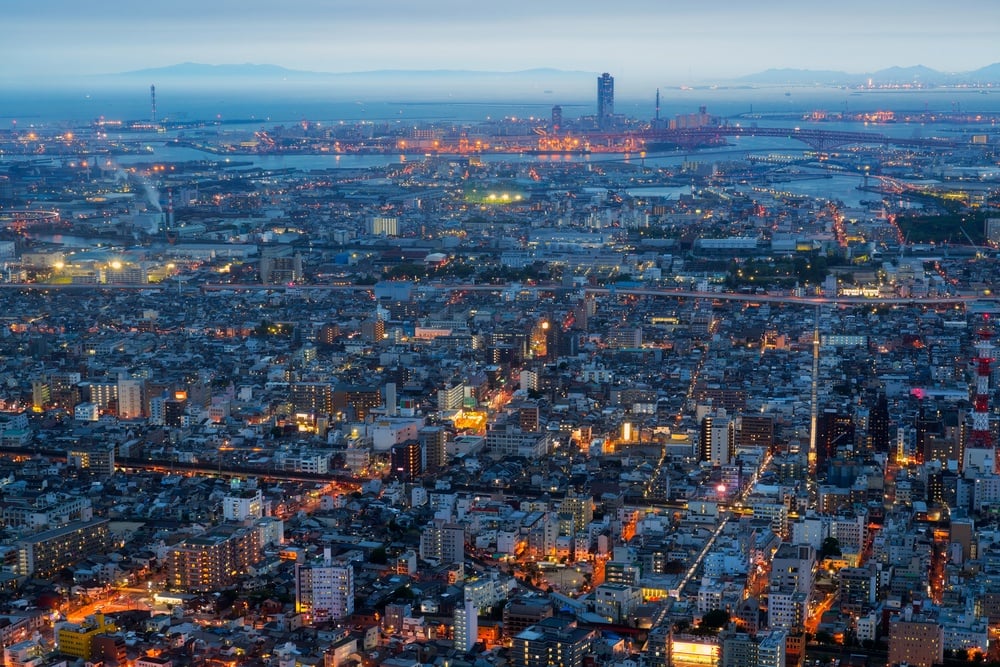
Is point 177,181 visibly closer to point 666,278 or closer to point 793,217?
point 793,217

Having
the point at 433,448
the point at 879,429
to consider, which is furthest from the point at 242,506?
the point at 879,429

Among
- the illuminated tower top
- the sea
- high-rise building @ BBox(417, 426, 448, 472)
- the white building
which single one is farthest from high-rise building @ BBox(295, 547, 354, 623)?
the sea

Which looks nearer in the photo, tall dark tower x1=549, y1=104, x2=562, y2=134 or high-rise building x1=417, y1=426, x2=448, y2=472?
high-rise building x1=417, y1=426, x2=448, y2=472

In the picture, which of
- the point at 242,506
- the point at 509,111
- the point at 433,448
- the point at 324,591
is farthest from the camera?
the point at 509,111

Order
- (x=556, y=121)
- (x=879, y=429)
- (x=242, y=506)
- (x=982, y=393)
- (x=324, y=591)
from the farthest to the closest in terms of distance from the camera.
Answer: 1. (x=556, y=121)
2. (x=982, y=393)
3. (x=879, y=429)
4. (x=242, y=506)
5. (x=324, y=591)

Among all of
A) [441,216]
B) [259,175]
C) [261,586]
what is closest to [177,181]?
[259,175]

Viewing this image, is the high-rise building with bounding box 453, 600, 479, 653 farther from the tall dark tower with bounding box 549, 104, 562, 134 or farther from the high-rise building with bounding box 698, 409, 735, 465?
the tall dark tower with bounding box 549, 104, 562, 134

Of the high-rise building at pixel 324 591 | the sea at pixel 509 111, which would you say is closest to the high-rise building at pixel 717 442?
the high-rise building at pixel 324 591

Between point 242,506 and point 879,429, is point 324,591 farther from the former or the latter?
point 879,429
